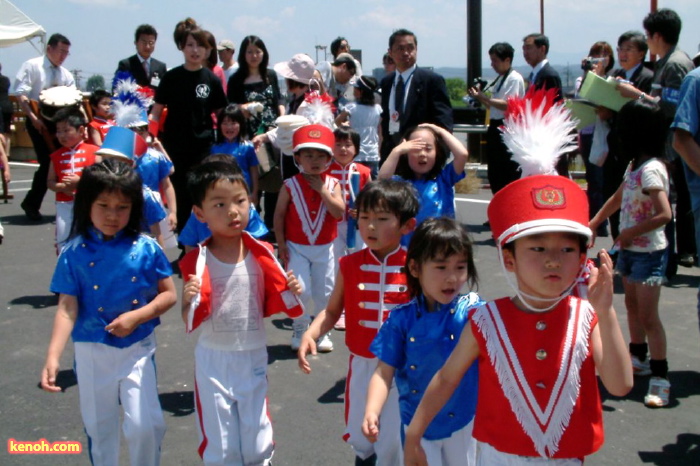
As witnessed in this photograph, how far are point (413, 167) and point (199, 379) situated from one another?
1865mm

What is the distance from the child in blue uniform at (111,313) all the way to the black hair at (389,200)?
3.20 feet

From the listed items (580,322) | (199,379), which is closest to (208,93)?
(199,379)

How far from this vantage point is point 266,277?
11.1 feet

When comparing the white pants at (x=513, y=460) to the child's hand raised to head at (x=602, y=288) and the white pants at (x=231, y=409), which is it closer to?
the child's hand raised to head at (x=602, y=288)

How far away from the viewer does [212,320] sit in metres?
3.30

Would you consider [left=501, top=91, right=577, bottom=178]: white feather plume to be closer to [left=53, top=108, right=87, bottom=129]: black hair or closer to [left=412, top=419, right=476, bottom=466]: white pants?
[left=412, top=419, right=476, bottom=466]: white pants

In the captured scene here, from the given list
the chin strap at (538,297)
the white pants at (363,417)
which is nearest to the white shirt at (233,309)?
the white pants at (363,417)

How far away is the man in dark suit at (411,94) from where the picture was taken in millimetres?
6176

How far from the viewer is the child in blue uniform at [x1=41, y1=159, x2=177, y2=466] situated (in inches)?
125

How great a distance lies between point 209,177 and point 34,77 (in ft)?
24.7

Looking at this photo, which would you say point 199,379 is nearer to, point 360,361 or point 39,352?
point 360,361

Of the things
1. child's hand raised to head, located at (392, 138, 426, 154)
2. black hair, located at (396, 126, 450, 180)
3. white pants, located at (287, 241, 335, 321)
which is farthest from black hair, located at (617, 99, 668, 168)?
white pants, located at (287, 241, 335, 321)

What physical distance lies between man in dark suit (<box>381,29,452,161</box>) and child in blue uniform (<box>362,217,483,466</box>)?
3455 millimetres

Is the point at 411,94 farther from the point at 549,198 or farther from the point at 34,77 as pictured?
the point at 34,77
